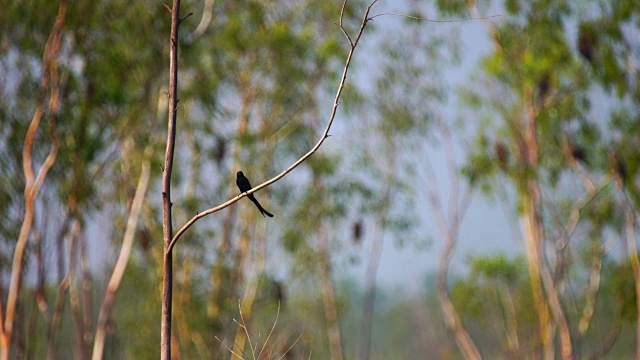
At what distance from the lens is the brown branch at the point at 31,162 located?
391 inches

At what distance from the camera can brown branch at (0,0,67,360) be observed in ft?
32.6

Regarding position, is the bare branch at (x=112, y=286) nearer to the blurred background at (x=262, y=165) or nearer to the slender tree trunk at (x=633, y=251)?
the blurred background at (x=262, y=165)

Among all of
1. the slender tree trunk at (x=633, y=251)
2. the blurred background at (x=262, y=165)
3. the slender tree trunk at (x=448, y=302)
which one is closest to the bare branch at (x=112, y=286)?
the blurred background at (x=262, y=165)

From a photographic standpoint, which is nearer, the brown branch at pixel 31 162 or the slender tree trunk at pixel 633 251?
the brown branch at pixel 31 162

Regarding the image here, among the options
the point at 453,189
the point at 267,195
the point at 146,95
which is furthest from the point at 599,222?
the point at 146,95

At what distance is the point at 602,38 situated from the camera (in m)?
13.7

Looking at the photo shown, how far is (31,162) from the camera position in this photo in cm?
1118

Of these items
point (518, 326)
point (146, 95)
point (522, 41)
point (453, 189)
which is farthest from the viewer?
point (518, 326)

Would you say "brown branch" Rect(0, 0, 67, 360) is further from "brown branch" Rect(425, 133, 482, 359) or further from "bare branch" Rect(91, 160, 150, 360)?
"brown branch" Rect(425, 133, 482, 359)

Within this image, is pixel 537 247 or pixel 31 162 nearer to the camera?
pixel 31 162

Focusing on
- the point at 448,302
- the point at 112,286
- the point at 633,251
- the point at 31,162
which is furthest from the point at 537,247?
the point at 31,162

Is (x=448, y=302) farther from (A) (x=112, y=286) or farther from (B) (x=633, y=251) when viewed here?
(A) (x=112, y=286)

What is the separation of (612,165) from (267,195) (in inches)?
226

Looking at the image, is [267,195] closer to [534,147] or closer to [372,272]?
[372,272]
